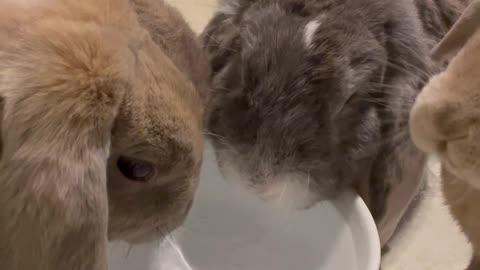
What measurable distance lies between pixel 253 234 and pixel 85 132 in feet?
1.88

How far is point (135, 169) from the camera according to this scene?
94 cm

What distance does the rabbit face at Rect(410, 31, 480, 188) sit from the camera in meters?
0.86

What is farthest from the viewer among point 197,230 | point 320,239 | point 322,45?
point 197,230

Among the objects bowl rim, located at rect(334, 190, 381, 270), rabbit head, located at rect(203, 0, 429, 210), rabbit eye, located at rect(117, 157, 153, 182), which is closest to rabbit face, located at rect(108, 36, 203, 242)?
rabbit eye, located at rect(117, 157, 153, 182)

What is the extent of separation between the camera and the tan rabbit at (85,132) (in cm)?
79

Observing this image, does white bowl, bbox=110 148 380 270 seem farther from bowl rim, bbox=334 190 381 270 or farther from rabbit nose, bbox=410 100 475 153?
rabbit nose, bbox=410 100 475 153

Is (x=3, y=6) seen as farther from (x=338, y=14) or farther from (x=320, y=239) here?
(x=320, y=239)

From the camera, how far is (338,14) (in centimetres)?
114

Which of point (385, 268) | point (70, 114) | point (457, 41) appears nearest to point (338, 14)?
point (457, 41)

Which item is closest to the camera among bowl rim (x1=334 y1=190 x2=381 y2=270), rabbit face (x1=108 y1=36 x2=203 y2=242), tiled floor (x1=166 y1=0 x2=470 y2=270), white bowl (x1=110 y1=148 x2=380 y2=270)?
rabbit face (x1=108 y1=36 x2=203 y2=242)

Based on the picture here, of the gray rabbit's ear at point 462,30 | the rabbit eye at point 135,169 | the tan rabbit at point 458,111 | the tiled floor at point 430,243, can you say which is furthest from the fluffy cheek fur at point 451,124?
the tiled floor at point 430,243

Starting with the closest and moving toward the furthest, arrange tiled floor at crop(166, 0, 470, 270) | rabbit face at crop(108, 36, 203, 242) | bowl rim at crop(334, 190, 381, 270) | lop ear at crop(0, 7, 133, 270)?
lop ear at crop(0, 7, 133, 270), rabbit face at crop(108, 36, 203, 242), bowl rim at crop(334, 190, 381, 270), tiled floor at crop(166, 0, 470, 270)

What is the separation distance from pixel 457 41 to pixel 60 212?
1.80 feet

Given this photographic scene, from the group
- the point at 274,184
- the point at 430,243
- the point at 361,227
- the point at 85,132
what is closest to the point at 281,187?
the point at 274,184
